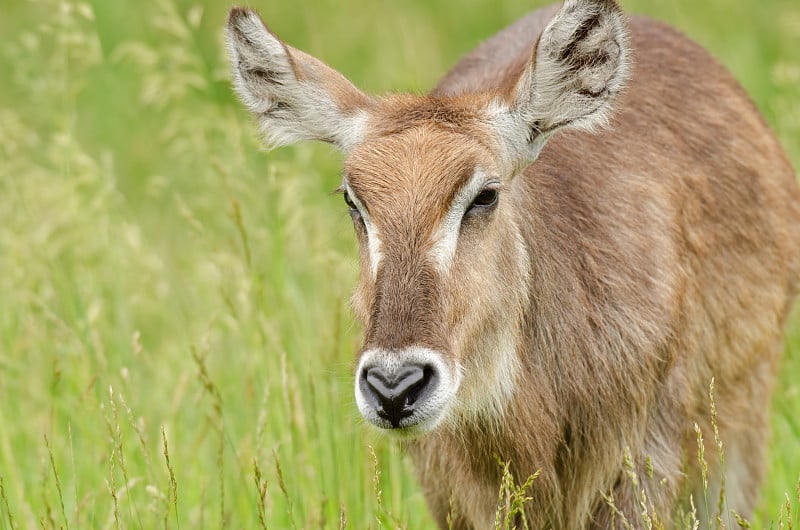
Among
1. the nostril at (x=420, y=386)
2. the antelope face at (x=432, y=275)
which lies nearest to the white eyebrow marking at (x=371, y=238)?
the antelope face at (x=432, y=275)

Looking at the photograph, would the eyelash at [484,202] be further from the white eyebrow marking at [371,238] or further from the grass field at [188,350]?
the grass field at [188,350]

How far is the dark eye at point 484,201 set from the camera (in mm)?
4738

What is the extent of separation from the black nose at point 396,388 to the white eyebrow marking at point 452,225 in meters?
0.43

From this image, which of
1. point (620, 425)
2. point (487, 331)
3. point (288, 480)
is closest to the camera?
point (487, 331)

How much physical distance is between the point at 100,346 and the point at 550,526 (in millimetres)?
2230

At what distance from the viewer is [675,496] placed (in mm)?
5266

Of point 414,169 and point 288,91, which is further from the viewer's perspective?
point 288,91

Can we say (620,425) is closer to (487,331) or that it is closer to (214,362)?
(487,331)

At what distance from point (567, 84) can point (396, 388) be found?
57.6 inches

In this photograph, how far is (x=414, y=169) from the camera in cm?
467

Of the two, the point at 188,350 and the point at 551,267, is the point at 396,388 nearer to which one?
the point at 551,267

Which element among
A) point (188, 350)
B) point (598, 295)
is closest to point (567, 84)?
point (598, 295)

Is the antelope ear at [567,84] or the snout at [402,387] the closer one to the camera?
the snout at [402,387]

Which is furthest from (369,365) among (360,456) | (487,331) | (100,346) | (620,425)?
Result: (100,346)
